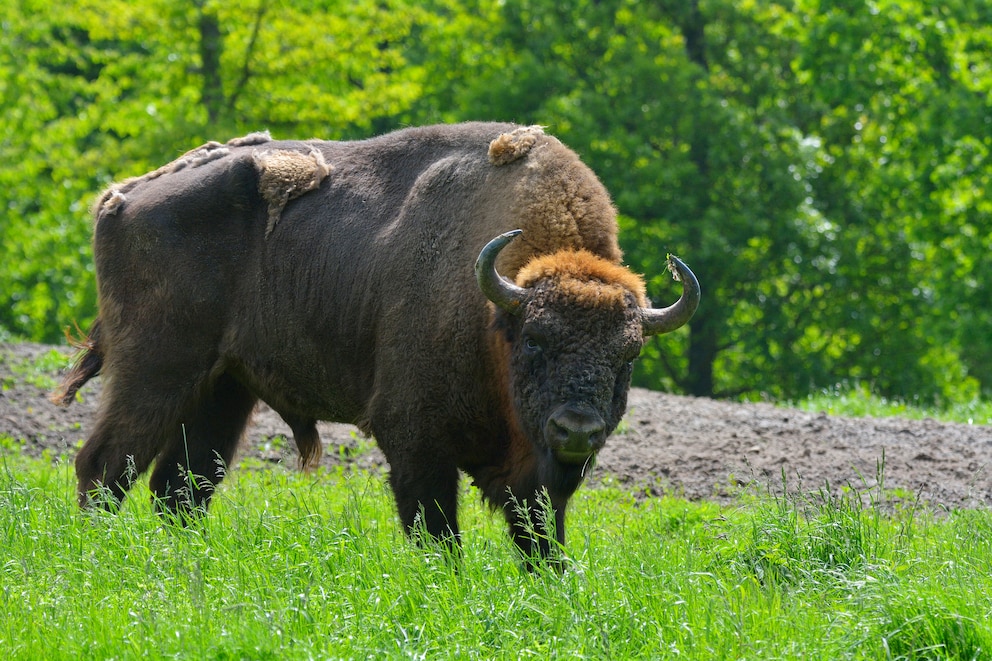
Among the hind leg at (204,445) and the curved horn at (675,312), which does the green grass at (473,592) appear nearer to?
the curved horn at (675,312)

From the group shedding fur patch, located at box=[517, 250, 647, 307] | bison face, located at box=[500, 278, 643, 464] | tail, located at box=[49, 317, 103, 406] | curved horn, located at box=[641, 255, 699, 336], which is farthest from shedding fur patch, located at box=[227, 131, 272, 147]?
curved horn, located at box=[641, 255, 699, 336]

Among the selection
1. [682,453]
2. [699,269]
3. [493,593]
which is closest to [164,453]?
[493,593]

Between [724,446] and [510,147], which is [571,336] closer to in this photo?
[510,147]

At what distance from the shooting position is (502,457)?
5.80 m

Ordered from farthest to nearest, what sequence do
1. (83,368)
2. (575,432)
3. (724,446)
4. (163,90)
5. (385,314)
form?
1. (163,90)
2. (724,446)
3. (83,368)
4. (385,314)
5. (575,432)

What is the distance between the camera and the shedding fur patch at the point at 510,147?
612 cm

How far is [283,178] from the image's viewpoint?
6.80m

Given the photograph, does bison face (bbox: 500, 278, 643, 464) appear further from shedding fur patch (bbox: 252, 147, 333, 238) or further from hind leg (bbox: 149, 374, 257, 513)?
hind leg (bbox: 149, 374, 257, 513)

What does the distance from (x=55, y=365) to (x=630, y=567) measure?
8.45 m

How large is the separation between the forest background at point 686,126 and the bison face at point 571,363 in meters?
15.6

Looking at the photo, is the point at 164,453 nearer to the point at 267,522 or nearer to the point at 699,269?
the point at 267,522

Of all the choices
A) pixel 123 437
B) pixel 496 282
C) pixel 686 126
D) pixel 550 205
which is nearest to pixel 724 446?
pixel 550 205

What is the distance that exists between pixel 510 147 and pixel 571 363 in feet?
4.74

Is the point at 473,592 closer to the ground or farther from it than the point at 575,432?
closer to the ground
